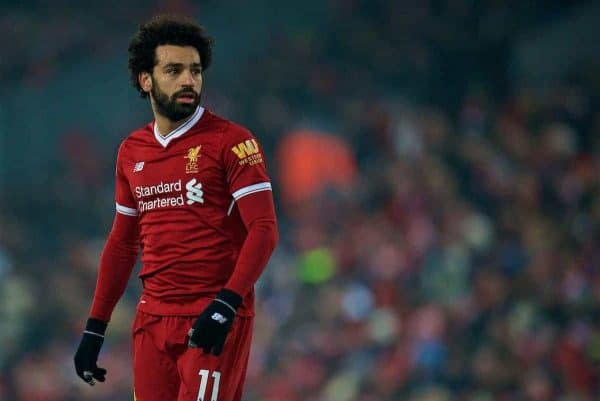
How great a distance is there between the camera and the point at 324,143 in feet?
30.1

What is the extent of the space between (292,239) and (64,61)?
2.81 meters

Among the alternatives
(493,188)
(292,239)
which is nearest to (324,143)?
(292,239)

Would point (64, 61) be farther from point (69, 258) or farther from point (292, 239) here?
point (292, 239)

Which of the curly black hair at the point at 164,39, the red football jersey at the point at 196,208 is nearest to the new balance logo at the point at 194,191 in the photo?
the red football jersey at the point at 196,208

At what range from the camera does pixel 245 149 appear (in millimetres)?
3512

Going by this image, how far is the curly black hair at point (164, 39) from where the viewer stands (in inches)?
144

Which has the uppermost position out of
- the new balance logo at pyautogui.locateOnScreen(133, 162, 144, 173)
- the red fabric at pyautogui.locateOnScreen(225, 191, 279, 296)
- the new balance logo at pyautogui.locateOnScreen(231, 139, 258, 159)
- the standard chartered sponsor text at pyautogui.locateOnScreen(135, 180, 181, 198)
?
the new balance logo at pyautogui.locateOnScreen(231, 139, 258, 159)

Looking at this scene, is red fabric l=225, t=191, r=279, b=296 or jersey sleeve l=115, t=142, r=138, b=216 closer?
red fabric l=225, t=191, r=279, b=296

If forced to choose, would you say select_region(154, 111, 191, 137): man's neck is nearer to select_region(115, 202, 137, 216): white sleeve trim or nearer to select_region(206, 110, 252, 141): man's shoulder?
select_region(206, 110, 252, 141): man's shoulder

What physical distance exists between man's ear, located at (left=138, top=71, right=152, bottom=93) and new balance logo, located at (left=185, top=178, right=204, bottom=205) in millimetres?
395

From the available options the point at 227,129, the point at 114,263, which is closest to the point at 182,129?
the point at 227,129

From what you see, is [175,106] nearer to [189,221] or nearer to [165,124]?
[165,124]

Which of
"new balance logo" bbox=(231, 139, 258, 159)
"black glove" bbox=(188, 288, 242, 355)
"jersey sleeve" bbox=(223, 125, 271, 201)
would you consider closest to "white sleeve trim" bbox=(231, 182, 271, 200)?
"jersey sleeve" bbox=(223, 125, 271, 201)

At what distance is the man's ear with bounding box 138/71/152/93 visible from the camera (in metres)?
3.70
